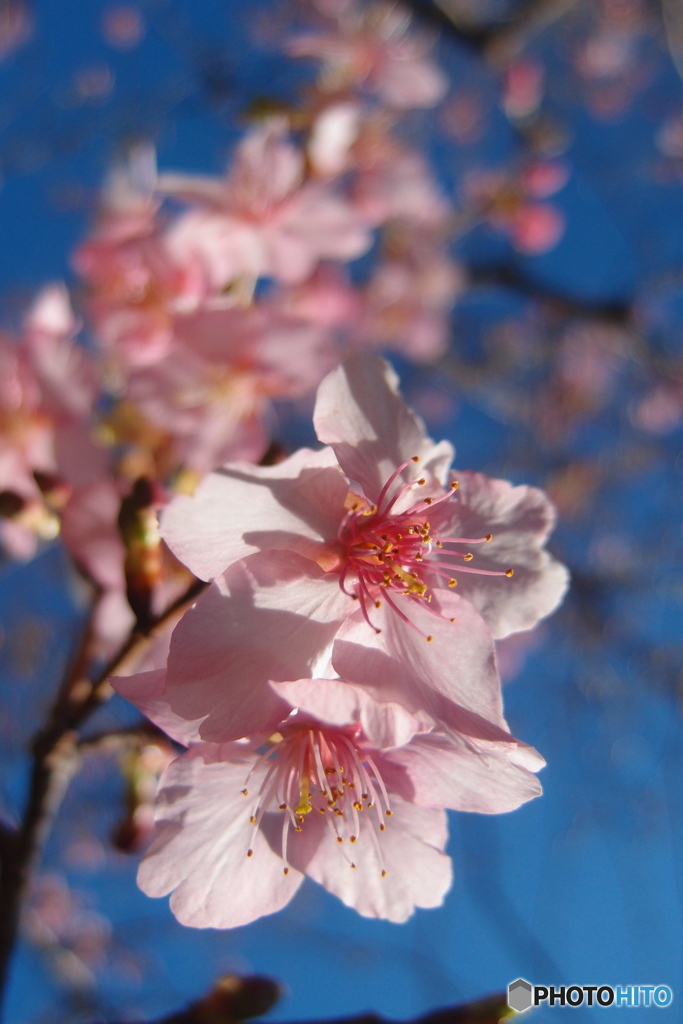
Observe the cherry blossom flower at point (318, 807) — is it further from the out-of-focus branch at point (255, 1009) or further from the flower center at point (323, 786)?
the out-of-focus branch at point (255, 1009)

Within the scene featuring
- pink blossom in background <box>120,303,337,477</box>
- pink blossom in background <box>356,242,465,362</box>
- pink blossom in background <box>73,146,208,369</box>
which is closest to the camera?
pink blossom in background <box>120,303,337,477</box>

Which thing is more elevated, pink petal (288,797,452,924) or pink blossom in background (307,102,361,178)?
pink blossom in background (307,102,361,178)

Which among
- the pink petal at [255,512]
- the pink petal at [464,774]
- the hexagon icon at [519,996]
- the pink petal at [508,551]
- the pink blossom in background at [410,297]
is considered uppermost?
the pink petal at [255,512]

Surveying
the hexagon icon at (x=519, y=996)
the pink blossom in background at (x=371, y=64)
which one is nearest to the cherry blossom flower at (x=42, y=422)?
the hexagon icon at (x=519, y=996)

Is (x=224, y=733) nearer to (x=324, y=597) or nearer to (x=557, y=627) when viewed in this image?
(x=324, y=597)

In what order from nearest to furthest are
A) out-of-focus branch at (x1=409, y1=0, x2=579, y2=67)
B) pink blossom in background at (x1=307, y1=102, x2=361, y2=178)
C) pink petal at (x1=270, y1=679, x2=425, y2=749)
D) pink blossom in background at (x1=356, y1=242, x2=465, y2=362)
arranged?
pink petal at (x1=270, y1=679, x2=425, y2=749)
pink blossom in background at (x1=307, y1=102, x2=361, y2=178)
out-of-focus branch at (x1=409, y1=0, x2=579, y2=67)
pink blossom in background at (x1=356, y1=242, x2=465, y2=362)

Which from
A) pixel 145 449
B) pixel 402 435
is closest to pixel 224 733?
pixel 402 435

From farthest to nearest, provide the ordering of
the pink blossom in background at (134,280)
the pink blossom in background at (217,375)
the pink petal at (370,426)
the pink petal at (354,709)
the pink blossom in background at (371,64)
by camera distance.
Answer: the pink blossom in background at (371,64) < the pink blossom in background at (134,280) < the pink blossom in background at (217,375) < the pink petal at (370,426) < the pink petal at (354,709)

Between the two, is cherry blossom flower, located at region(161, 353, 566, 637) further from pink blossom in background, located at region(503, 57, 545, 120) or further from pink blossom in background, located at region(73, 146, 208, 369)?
pink blossom in background, located at region(503, 57, 545, 120)

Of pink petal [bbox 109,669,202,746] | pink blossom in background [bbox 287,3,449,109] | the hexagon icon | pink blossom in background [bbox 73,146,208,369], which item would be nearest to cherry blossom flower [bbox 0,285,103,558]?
pink blossom in background [bbox 73,146,208,369]

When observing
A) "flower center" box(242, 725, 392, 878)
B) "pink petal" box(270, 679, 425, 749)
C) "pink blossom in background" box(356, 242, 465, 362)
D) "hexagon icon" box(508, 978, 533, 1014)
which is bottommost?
"pink blossom in background" box(356, 242, 465, 362)
